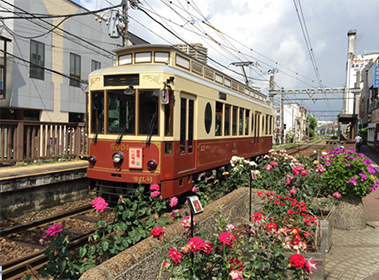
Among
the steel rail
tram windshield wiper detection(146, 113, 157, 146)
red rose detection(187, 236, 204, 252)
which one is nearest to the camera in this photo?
red rose detection(187, 236, 204, 252)

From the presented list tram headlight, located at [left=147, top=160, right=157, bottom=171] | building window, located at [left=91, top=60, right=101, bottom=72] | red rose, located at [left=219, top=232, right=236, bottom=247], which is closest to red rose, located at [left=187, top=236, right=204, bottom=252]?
red rose, located at [left=219, top=232, right=236, bottom=247]

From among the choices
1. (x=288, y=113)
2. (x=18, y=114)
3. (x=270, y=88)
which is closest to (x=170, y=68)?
(x=18, y=114)

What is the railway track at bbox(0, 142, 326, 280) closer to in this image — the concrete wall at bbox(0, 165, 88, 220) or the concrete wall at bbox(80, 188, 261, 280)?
the concrete wall at bbox(80, 188, 261, 280)

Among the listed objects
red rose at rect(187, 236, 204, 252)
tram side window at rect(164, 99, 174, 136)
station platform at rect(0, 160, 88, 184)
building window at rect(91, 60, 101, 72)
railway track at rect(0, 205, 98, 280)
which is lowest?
railway track at rect(0, 205, 98, 280)

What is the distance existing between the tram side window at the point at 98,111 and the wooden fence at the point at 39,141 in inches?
102

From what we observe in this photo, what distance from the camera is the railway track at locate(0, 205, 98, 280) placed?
4.38 meters

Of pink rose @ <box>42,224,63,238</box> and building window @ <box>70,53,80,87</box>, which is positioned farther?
building window @ <box>70,53,80,87</box>

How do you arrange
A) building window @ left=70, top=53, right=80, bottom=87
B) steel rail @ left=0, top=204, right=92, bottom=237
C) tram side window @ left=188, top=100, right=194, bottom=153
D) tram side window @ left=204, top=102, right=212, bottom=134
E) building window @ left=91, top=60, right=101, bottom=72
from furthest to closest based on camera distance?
building window @ left=91, top=60, right=101, bottom=72
building window @ left=70, top=53, right=80, bottom=87
tram side window @ left=204, top=102, right=212, bottom=134
tram side window @ left=188, top=100, right=194, bottom=153
steel rail @ left=0, top=204, right=92, bottom=237

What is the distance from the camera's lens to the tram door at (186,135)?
730 centimetres

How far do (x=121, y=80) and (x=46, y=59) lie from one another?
15.4 meters

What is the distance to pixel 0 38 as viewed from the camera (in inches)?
632

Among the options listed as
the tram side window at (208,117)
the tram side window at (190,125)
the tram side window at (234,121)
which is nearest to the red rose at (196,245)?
the tram side window at (190,125)

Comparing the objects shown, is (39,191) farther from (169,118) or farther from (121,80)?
(169,118)

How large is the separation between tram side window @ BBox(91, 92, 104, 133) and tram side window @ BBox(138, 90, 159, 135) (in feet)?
3.25
